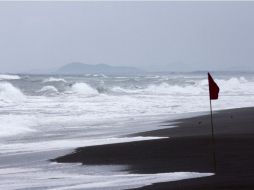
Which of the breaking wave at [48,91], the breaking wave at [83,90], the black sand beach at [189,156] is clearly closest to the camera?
the black sand beach at [189,156]

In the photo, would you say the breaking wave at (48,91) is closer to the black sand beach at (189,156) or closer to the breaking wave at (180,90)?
the breaking wave at (180,90)

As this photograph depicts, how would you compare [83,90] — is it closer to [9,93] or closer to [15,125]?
[9,93]

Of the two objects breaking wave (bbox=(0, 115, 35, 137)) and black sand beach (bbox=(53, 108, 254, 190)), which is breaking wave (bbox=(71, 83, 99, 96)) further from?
black sand beach (bbox=(53, 108, 254, 190))

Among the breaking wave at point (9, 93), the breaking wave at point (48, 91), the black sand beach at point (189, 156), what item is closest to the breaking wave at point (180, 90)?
the breaking wave at point (48, 91)

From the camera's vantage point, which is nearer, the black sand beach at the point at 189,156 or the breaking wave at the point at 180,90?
the black sand beach at the point at 189,156

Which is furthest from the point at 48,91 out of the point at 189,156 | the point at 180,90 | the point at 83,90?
the point at 189,156

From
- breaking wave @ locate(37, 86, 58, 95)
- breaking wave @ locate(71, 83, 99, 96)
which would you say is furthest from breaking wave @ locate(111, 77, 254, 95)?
breaking wave @ locate(37, 86, 58, 95)

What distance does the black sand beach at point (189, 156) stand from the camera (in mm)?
8266

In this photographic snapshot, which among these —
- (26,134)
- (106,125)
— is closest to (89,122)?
(106,125)

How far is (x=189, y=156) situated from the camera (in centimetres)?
1093

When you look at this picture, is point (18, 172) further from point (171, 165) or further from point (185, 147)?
point (185, 147)

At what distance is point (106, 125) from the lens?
18922mm

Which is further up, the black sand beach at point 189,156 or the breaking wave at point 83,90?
the breaking wave at point 83,90

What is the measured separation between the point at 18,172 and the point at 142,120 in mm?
11142
